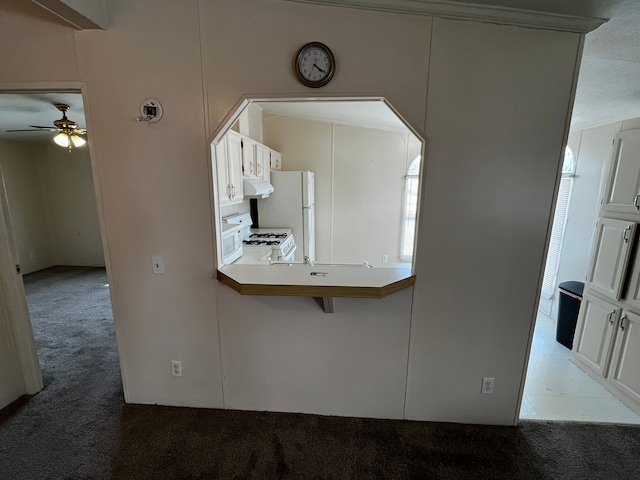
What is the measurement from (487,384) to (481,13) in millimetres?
2221

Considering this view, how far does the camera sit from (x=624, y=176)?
2445 millimetres

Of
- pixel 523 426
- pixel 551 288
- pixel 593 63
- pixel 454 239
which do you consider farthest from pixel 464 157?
pixel 551 288

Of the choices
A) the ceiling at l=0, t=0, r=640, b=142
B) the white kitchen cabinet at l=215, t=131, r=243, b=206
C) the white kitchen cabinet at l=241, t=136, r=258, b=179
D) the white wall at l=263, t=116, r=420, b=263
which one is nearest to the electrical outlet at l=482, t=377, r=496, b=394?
the ceiling at l=0, t=0, r=640, b=142

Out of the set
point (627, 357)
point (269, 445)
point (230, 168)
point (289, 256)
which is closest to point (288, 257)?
point (289, 256)

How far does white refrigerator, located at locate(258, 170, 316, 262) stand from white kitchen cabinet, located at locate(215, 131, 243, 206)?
1.32 meters

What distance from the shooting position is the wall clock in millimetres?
1548

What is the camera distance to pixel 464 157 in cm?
166

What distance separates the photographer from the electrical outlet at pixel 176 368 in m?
2.00

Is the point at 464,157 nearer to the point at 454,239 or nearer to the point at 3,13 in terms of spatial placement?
the point at 454,239

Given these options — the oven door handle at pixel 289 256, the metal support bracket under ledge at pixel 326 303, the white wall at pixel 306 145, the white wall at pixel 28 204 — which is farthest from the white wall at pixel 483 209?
→ the white wall at pixel 28 204

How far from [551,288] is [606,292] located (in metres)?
1.71

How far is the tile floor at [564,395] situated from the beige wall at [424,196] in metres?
0.58

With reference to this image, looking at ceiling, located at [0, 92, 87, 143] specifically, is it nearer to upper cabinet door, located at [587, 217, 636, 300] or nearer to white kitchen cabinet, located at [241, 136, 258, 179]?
white kitchen cabinet, located at [241, 136, 258, 179]

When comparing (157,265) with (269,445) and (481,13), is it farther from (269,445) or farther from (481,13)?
(481,13)
